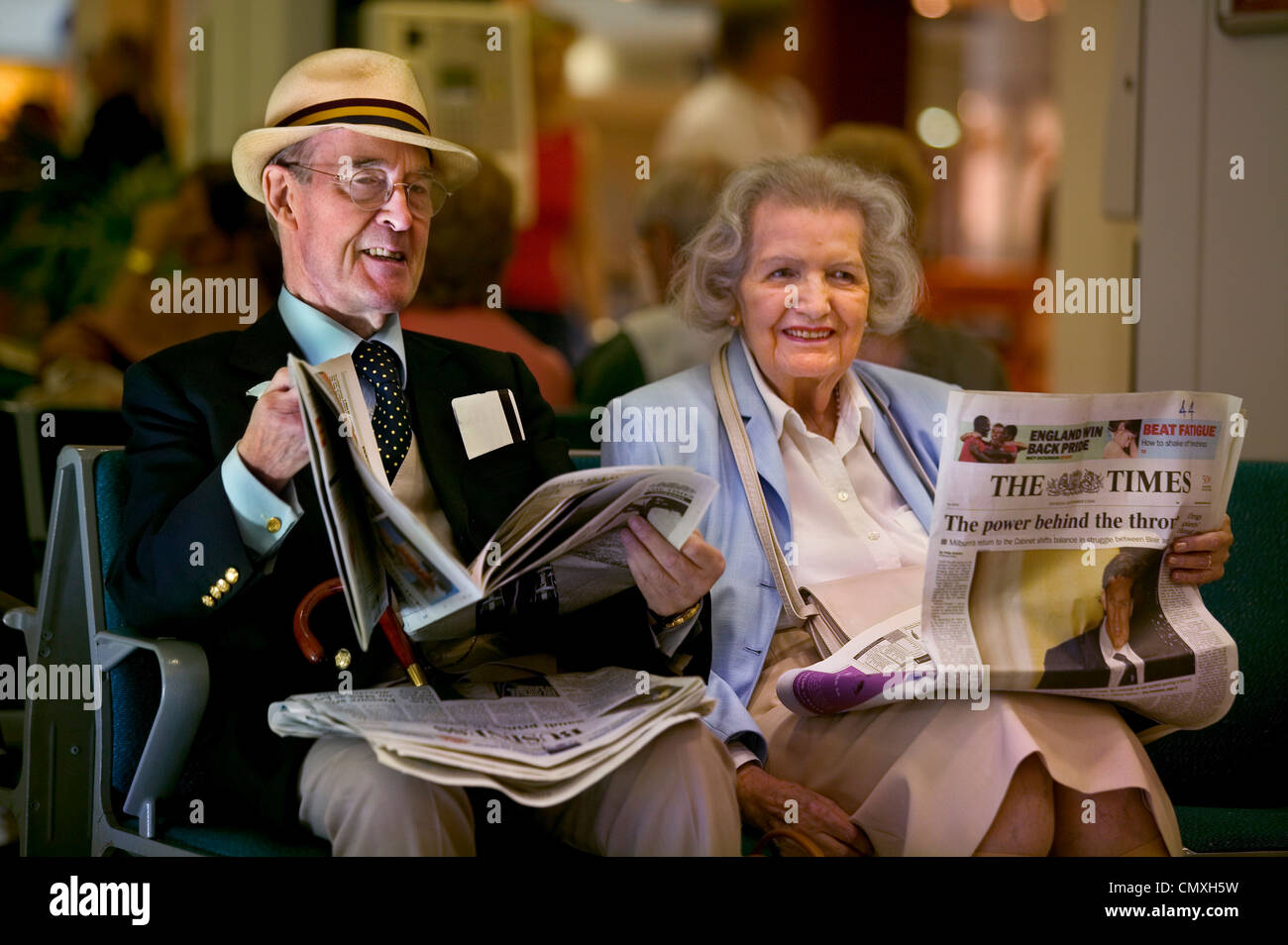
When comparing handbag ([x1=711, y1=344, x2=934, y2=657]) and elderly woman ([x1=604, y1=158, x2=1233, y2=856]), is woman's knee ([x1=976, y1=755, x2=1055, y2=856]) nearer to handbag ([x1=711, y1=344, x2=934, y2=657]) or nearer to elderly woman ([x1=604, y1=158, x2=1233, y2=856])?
elderly woman ([x1=604, y1=158, x2=1233, y2=856])

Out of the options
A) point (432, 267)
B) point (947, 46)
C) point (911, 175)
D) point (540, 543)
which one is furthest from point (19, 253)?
point (947, 46)

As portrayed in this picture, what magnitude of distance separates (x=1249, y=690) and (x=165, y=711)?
1920mm

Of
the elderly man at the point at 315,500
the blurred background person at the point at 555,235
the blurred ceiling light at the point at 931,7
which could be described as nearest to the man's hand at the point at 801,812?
the elderly man at the point at 315,500

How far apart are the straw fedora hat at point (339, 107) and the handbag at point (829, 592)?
77 centimetres

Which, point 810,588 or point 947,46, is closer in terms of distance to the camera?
point 810,588

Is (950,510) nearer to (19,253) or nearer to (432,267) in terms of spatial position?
(432,267)

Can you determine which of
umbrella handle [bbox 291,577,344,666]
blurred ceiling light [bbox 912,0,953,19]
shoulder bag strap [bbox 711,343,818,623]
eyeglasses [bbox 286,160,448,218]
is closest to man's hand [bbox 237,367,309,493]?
umbrella handle [bbox 291,577,344,666]

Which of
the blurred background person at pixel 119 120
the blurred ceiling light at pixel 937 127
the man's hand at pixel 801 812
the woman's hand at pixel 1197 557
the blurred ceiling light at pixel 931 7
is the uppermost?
the blurred ceiling light at pixel 931 7

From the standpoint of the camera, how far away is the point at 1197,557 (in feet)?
6.98

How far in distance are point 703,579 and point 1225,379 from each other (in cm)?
201

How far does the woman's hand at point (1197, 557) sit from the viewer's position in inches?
83.4

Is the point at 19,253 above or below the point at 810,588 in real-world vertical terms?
above

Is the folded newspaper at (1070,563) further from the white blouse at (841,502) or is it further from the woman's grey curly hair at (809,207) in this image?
the woman's grey curly hair at (809,207)
